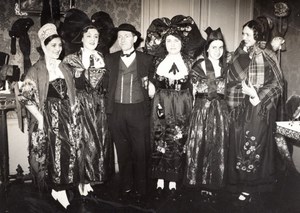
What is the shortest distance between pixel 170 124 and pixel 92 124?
2.14 ft

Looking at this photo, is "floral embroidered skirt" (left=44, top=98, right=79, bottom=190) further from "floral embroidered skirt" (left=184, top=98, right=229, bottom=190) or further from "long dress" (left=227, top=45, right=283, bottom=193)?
"long dress" (left=227, top=45, right=283, bottom=193)

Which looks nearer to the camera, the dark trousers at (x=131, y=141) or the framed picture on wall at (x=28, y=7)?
the dark trousers at (x=131, y=141)

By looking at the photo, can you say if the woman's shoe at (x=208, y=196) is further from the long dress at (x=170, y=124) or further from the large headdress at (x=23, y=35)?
the large headdress at (x=23, y=35)

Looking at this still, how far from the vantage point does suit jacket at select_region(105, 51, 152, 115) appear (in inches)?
107

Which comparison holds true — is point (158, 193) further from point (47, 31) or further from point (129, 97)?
point (47, 31)

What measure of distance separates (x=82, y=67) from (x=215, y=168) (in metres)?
1.38

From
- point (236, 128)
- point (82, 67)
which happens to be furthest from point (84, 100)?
point (236, 128)

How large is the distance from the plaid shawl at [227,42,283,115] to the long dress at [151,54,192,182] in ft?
1.23

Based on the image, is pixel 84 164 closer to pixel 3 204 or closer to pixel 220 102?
pixel 3 204

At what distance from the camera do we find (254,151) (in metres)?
2.76

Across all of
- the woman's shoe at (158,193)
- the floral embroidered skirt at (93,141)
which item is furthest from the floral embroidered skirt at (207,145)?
the floral embroidered skirt at (93,141)

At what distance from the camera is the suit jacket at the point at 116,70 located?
2.72 meters

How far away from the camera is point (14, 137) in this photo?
3.27 meters

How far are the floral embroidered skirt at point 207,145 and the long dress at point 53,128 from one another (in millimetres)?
955
